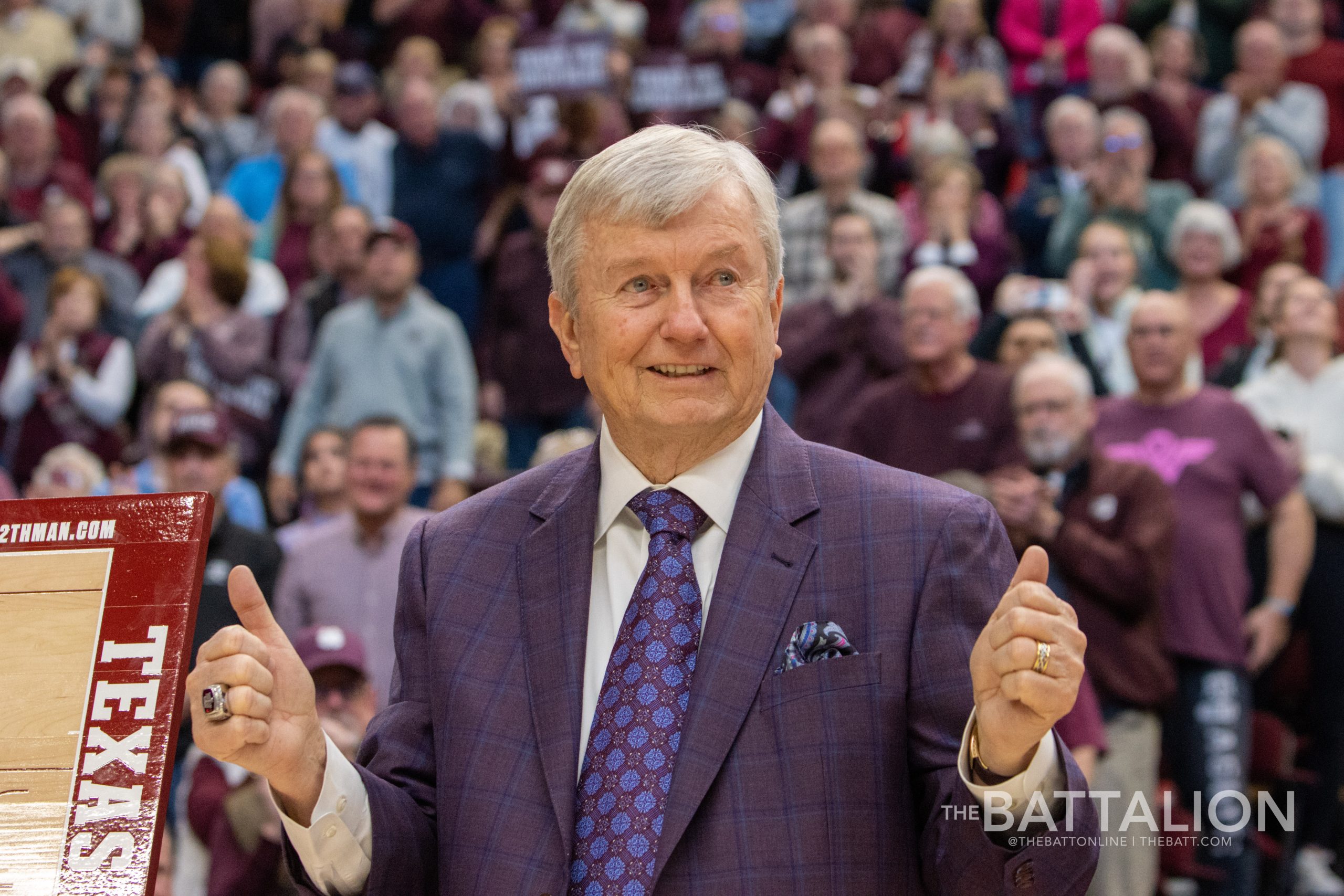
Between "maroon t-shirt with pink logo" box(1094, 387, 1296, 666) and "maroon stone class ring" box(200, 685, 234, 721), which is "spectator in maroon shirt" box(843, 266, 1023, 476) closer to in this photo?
"maroon t-shirt with pink logo" box(1094, 387, 1296, 666)

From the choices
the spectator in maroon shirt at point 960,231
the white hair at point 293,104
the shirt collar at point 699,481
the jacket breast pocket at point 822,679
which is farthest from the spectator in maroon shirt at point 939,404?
the white hair at point 293,104

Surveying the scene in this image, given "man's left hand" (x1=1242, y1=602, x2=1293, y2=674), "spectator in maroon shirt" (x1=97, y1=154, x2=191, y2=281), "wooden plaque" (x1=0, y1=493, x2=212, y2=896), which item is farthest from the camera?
"spectator in maroon shirt" (x1=97, y1=154, x2=191, y2=281)

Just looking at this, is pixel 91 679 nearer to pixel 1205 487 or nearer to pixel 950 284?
pixel 1205 487

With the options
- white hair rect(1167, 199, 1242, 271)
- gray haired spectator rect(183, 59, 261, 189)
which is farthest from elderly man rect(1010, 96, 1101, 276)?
gray haired spectator rect(183, 59, 261, 189)

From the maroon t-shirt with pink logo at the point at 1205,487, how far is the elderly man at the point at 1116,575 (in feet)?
0.60

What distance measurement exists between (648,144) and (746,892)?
100 cm

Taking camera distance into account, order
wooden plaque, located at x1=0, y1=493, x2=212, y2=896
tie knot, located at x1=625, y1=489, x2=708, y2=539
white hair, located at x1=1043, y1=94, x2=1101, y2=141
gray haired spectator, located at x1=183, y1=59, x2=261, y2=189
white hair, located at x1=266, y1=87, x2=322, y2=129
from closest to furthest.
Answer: wooden plaque, located at x1=0, y1=493, x2=212, y2=896, tie knot, located at x1=625, y1=489, x2=708, y2=539, white hair, located at x1=1043, y1=94, x2=1101, y2=141, white hair, located at x1=266, y1=87, x2=322, y2=129, gray haired spectator, located at x1=183, y1=59, x2=261, y2=189

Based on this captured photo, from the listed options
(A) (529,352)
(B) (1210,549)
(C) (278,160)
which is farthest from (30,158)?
(B) (1210,549)

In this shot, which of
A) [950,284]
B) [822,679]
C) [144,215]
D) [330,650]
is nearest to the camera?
[822,679]

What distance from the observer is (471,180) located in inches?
368

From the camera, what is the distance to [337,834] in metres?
2.21

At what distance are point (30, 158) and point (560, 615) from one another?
8475 mm

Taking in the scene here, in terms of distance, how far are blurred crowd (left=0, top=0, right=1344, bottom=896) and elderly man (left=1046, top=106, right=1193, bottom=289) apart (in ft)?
0.07

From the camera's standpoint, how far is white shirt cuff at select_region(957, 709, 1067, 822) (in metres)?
2.05
